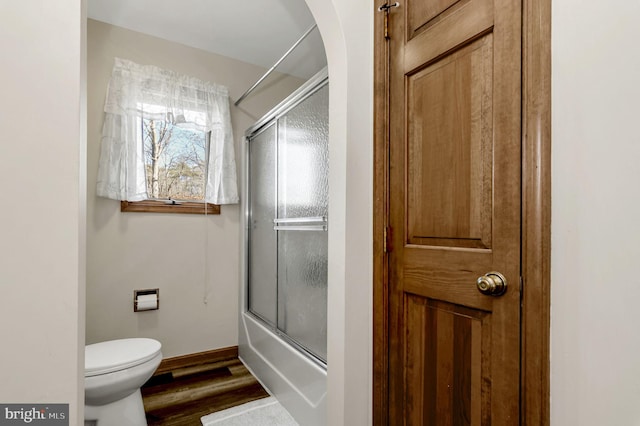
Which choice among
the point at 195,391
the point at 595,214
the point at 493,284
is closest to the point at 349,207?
the point at 493,284

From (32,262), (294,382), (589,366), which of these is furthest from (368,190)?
(294,382)

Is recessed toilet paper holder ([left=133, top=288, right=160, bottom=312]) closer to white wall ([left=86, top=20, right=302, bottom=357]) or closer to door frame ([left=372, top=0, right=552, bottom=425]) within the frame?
white wall ([left=86, top=20, right=302, bottom=357])

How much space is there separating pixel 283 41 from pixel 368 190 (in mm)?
1879

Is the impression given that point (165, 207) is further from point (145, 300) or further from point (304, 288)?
point (304, 288)

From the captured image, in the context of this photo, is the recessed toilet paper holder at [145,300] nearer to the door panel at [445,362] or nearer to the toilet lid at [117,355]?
the toilet lid at [117,355]

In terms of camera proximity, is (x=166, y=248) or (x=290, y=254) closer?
(x=290, y=254)

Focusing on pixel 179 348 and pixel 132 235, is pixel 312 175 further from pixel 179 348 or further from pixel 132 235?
pixel 179 348

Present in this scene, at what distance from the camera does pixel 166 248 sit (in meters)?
2.51

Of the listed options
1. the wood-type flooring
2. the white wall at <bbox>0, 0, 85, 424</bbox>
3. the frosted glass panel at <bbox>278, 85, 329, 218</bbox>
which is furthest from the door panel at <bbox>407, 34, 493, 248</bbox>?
the wood-type flooring

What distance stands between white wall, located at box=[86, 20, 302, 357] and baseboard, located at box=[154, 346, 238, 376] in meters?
0.04

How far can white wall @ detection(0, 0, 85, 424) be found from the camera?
74cm

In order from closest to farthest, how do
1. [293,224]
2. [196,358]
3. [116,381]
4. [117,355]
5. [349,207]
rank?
[349,207] → [116,381] → [117,355] → [293,224] → [196,358]

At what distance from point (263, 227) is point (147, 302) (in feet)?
3.24

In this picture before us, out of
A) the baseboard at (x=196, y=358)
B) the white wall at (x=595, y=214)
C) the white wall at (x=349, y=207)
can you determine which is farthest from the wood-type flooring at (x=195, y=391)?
the white wall at (x=595, y=214)
